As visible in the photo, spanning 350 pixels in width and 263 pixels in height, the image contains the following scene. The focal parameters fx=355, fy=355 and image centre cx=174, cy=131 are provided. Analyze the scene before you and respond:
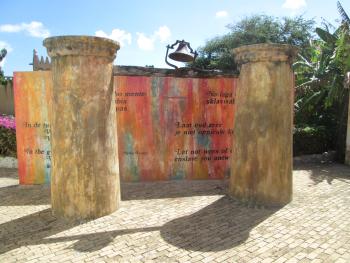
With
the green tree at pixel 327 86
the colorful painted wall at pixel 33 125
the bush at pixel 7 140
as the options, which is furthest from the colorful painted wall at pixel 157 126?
the green tree at pixel 327 86

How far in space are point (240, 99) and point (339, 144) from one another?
6.36m

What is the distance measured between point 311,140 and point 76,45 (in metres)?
8.45

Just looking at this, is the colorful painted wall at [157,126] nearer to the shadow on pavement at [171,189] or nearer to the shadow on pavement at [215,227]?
the shadow on pavement at [171,189]

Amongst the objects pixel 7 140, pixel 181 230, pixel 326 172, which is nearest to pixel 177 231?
pixel 181 230

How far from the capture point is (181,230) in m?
5.16

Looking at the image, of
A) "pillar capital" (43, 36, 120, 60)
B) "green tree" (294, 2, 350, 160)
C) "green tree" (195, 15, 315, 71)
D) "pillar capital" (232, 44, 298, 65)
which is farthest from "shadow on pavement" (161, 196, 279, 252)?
"green tree" (195, 15, 315, 71)

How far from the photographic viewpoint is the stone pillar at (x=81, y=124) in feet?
17.9

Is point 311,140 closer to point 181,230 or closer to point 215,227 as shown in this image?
point 215,227

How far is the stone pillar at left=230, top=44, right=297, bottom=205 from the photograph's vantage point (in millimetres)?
6246

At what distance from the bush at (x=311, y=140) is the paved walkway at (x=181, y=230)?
12.6 feet

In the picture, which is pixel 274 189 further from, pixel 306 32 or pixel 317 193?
pixel 306 32

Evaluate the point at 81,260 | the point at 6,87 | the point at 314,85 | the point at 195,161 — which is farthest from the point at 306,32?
the point at 81,260

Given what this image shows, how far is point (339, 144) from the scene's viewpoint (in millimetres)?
11398

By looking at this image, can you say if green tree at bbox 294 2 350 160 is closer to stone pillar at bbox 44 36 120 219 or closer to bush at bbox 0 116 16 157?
stone pillar at bbox 44 36 120 219
